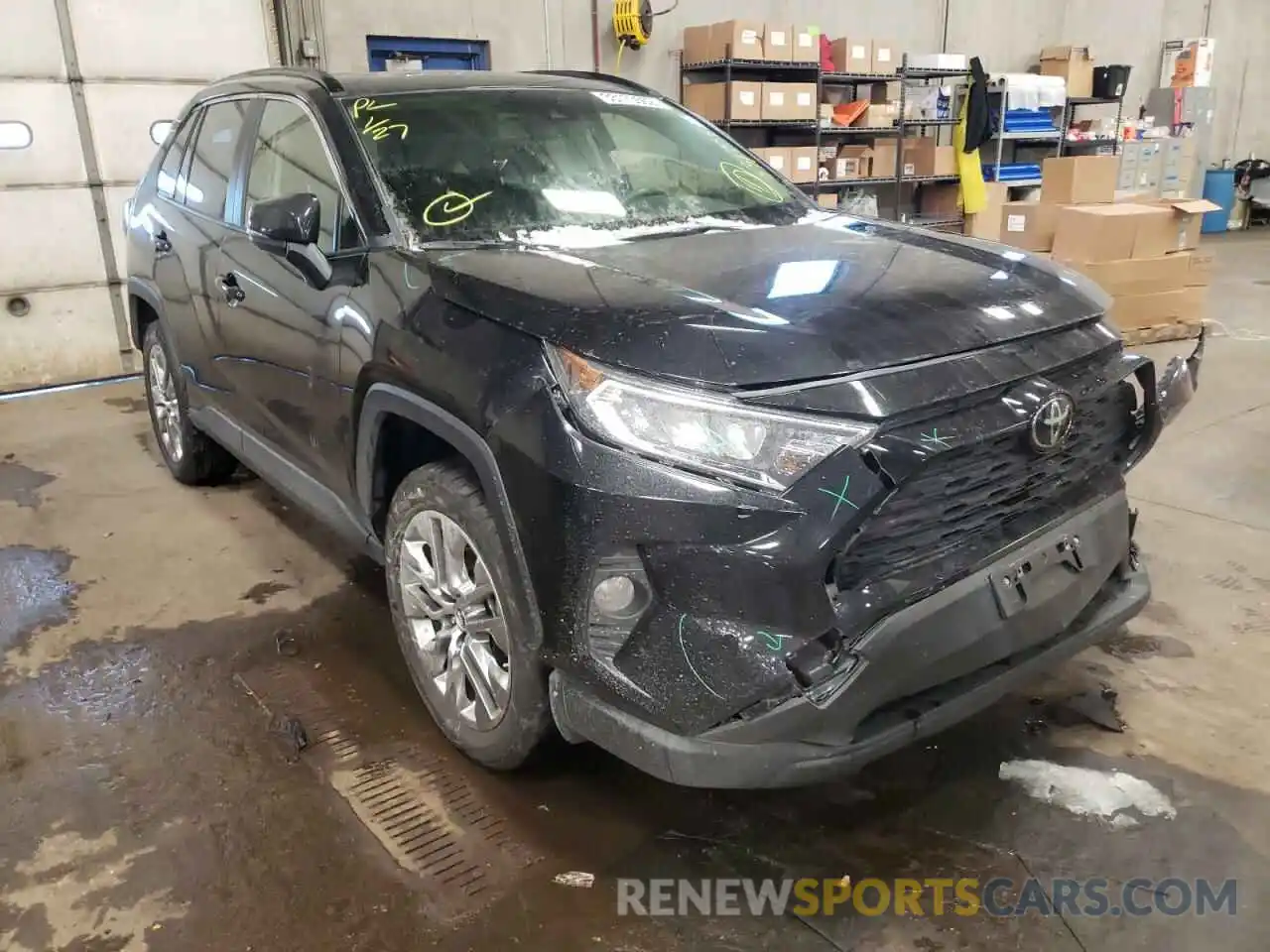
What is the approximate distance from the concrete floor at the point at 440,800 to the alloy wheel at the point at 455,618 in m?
0.24

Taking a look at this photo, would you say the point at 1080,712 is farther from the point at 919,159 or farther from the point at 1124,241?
the point at 919,159

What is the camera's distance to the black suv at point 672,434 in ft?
5.61

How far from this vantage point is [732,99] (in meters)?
8.41

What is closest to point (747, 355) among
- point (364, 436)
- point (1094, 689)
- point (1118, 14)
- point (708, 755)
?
point (708, 755)

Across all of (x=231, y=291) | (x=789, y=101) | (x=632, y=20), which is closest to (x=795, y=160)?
(x=789, y=101)

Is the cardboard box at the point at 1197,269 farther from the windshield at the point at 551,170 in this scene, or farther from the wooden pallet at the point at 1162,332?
the windshield at the point at 551,170

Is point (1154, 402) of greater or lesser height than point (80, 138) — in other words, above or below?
below

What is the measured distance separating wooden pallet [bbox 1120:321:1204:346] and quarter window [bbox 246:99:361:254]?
5.60 metres

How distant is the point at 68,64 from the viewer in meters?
6.17

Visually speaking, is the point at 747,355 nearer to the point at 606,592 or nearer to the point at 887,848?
the point at 606,592

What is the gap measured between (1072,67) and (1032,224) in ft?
18.4

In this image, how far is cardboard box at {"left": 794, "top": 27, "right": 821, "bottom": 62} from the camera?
876cm

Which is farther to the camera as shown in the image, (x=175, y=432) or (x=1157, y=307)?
(x=1157, y=307)

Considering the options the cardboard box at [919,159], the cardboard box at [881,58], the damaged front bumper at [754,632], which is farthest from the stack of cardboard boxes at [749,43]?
the damaged front bumper at [754,632]
